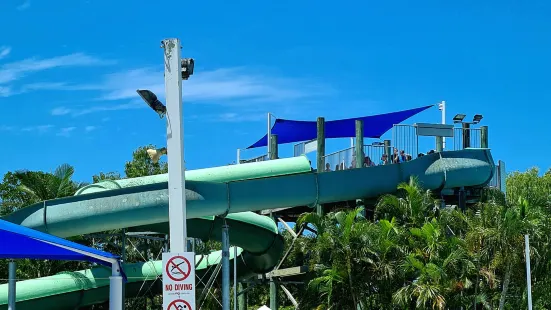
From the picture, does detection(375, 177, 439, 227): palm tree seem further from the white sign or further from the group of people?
the white sign

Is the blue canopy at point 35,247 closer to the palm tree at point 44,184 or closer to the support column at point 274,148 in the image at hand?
the support column at point 274,148

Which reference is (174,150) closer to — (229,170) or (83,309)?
(229,170)

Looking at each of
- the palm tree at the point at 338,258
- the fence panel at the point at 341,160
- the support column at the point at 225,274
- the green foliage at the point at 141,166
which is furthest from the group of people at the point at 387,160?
the green foliage at the point at 141,166

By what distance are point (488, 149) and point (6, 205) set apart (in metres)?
19.2

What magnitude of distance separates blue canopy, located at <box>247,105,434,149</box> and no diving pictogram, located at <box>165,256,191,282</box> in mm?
21766

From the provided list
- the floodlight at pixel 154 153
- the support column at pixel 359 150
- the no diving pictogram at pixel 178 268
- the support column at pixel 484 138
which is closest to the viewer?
the no diving pictogram at pixel 178 268

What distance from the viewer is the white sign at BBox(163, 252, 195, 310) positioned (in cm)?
1041

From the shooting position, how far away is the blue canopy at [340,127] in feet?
105

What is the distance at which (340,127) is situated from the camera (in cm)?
3297

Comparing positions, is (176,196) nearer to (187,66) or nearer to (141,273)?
(187,66)

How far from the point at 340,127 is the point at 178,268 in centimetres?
2290

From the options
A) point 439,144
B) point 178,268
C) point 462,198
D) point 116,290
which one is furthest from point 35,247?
point 462,198

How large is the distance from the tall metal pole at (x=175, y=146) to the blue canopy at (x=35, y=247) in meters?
1.03

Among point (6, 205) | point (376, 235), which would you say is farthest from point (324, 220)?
point (6, 205)
